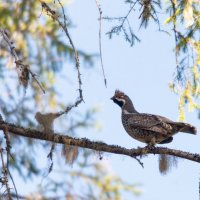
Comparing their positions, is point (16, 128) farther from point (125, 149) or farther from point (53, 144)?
point (125, 149)

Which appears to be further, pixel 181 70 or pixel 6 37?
pixel 181 70

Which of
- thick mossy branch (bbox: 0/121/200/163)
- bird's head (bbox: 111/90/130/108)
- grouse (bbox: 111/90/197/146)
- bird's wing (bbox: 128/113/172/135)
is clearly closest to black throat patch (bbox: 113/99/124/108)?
bird's head (bbox: 111/90/130/108)

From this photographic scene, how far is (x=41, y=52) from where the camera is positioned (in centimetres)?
1212

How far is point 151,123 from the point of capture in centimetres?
695

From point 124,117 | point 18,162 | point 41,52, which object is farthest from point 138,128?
point 41,52

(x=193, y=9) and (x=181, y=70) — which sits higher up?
(x=193, y=9)

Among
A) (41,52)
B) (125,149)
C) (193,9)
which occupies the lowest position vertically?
(125,149)

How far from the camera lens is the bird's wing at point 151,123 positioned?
676 cm

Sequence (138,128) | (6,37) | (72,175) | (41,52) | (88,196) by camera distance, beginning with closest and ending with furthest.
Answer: (6,37) < (138,128) < (88,196) < (72,175) < (41,52)

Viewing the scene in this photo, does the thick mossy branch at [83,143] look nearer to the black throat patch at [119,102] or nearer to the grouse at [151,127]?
the grouse at [151,127]

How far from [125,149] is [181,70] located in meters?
1.31

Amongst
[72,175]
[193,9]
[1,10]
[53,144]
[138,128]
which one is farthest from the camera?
[1,10]

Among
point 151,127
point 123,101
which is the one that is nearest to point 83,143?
point 151,127

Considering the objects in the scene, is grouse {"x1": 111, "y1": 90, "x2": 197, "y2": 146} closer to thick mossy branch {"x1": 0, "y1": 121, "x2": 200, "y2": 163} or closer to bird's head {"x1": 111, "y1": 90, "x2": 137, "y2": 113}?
bird's head {"x1": 111, "y1": 90, "x2": 137, "y2": 113}
